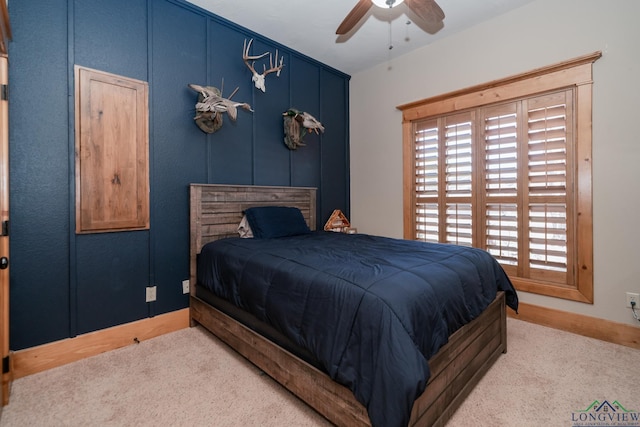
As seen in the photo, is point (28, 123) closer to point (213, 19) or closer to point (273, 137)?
point (213, 19)

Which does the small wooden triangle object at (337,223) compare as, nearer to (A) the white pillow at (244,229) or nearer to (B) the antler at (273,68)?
(A) the white pillow at (244,229)

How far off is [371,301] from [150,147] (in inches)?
92.9

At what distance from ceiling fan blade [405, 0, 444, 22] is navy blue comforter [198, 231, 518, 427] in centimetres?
184

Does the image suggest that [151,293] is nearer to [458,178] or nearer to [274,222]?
[274,222]

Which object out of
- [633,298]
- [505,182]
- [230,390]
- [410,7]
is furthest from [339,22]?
[633,298]

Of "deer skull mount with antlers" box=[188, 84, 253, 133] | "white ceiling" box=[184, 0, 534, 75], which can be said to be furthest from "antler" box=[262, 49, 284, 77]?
"deer skull mount with antlers" box=[188, 84, 253, 133]

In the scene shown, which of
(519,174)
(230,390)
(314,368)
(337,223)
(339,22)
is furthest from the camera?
(337,223)

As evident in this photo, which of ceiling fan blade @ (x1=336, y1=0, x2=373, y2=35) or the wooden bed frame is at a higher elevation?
ceiling fan blade @ (x1=336, y1=0, x2=373, y2=35)

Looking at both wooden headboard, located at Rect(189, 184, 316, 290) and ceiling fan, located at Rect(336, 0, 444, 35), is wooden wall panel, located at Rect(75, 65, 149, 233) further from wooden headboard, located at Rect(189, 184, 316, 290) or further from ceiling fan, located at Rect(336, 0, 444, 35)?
ceiling fan, located at Rect(336, 0, 444, 35)

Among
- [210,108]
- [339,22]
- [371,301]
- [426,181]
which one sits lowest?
[371,301]

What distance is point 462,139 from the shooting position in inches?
129

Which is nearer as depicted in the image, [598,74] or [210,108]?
[598,74]

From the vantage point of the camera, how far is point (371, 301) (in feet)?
4.26

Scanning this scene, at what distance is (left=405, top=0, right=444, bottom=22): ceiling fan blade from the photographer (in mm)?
2174
